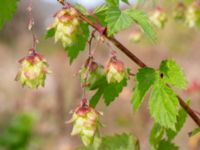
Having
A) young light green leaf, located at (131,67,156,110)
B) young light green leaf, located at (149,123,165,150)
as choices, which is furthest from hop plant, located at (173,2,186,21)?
A: young light green leaf, located at (131,67,156,110)

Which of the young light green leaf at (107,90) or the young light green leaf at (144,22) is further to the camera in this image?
the young light green leaf at (107,90)

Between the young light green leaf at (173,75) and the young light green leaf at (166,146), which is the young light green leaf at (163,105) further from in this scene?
the young light green leaf at (166,146)

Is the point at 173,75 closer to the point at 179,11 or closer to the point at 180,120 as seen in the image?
the point at 180,120

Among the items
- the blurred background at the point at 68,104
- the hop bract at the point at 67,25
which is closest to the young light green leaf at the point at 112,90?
the hop bract at the point at 67,25

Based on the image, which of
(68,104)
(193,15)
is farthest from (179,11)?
(68,104)

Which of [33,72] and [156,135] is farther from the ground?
[33,72]

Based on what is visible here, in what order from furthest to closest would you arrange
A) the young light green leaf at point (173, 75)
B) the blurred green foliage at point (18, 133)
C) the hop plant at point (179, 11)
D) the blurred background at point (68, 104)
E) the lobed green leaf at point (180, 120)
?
the blurred background at point (68, 104), the blurred green foliage at point (18, 133), the hop plant at point (179, 11), the lobed green leaf at point (180, 120), the young light green leaf at point (173, 75)

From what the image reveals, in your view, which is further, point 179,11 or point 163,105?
point 179,11
